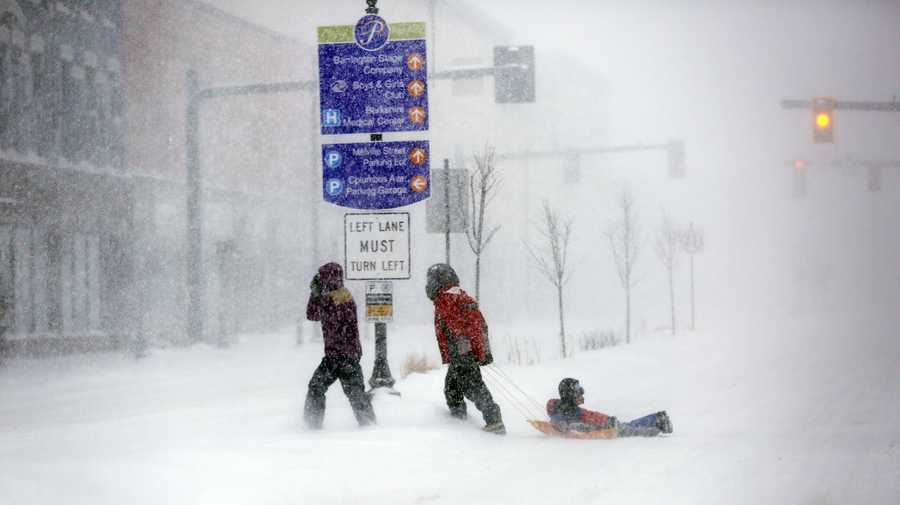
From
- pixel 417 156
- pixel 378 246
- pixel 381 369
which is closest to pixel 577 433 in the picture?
pixel 381 369

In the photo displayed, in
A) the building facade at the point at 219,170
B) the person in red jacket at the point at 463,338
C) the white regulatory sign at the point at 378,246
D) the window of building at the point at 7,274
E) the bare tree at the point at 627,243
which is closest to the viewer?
the person in red jacket at the point at 463,338

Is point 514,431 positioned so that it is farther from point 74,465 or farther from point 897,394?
point 897,394

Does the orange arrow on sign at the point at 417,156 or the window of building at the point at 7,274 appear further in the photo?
the window of building at the point at 7,274

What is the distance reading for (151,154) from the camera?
28.6 meters

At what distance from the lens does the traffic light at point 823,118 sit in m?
19.8

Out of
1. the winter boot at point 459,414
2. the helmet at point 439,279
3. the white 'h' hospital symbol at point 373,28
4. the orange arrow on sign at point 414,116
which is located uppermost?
the white 'h' hospital symbol at point 373,28

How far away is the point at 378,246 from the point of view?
10734 millimetres

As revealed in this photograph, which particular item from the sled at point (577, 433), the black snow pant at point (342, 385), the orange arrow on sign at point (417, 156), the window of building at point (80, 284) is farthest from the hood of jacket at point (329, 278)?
the window of building at point (80, 284)

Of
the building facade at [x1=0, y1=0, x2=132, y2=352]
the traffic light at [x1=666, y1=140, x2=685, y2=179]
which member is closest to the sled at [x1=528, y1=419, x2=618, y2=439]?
the building facade at [x1=0, y1=0, x2=132, y2=352]

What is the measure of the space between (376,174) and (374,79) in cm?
101

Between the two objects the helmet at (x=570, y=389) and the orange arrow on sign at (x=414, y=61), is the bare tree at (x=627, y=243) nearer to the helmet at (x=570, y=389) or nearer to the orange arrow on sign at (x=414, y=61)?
the orange arrow on sign at (x=414, y=61)

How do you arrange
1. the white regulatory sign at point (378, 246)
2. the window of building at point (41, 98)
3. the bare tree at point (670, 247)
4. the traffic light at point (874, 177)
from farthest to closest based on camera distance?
the traffic light at point (874, 177) → the bare tree at point (670, 247) → the window of building at point (41, 98) → the white regulatory sign at point (378, 246)

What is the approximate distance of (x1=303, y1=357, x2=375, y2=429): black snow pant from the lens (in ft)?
30.8

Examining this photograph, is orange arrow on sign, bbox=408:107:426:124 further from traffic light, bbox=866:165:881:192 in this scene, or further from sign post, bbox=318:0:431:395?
traffic light, bbox=866:165:881:192
